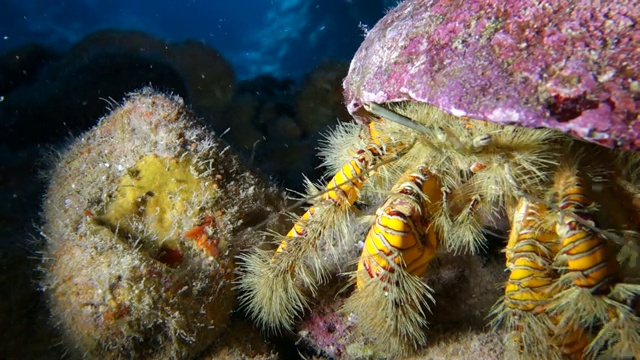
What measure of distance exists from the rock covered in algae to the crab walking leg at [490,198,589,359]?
159 centimetres

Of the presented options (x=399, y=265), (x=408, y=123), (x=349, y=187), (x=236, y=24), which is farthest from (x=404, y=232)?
(x=236, y=24)

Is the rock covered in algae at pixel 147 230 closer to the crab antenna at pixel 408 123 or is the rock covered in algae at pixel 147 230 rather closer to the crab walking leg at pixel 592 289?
the crab antenna at pixel 408 123

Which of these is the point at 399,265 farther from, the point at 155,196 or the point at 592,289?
the point at 155,196

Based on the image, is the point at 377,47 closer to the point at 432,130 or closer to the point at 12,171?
the point at 432,130

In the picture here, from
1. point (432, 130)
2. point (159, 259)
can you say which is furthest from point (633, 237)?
point (159, 259)

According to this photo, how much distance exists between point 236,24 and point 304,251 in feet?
54.1

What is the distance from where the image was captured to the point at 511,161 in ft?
6.59

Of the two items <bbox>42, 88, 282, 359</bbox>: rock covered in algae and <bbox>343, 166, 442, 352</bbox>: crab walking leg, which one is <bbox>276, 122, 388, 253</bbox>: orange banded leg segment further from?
<bbox>42, 88, 282, 359</bbox>: rock covered in algae

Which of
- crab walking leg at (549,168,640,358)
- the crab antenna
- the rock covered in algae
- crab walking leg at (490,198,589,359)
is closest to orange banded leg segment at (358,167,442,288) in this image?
the crab antenna

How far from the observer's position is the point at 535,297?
6.46 feet

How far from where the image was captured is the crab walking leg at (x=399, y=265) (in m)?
2.17

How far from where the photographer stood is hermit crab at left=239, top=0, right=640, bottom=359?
4.98 ft

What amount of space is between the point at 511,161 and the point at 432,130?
42 cm

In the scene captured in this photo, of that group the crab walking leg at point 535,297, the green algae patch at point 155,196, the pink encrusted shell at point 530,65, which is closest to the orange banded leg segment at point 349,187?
the pink encrusted shell at point 530,65
